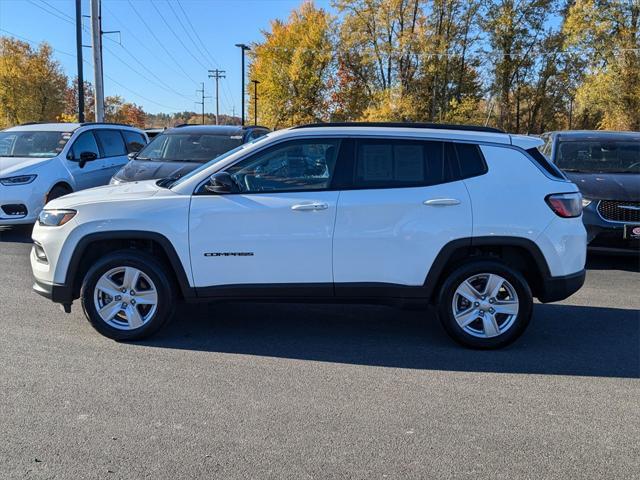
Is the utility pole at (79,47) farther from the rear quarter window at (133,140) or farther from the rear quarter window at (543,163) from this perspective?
the rear quarter window at (543,163)

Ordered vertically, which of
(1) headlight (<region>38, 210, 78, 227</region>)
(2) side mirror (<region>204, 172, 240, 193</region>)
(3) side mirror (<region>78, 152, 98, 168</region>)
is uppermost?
(3) side mirror (<region>78, 152, 98, 168</region>)

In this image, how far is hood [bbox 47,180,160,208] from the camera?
4723 millimetres

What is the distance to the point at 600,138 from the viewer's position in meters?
9.24

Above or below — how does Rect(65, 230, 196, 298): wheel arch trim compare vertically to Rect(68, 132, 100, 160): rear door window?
below

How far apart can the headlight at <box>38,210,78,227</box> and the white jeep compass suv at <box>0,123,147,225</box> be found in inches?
186

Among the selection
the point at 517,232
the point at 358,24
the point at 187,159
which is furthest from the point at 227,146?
the point at 358,24

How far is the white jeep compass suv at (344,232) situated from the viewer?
4543mm

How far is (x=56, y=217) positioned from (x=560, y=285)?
4.22 metres

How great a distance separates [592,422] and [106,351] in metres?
3.56

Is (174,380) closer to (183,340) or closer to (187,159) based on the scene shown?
(183,340)

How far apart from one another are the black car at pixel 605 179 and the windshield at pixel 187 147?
5566mm

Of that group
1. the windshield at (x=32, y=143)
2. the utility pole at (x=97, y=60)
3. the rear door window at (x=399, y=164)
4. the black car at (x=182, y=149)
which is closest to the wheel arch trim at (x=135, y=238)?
the rear door window at (x=399, y=164)

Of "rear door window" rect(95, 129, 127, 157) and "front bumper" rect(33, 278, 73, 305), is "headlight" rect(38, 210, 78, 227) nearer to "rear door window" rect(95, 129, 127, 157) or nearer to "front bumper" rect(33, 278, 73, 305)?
"front bumper" rect(33, 278, 73, 305)

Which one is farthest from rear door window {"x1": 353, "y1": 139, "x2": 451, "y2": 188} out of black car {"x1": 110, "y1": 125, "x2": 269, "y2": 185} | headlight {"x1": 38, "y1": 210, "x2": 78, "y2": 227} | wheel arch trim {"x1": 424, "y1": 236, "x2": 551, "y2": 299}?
black car {"x1": 110, "y1": 125, "x2": 269, "y2": 185}
